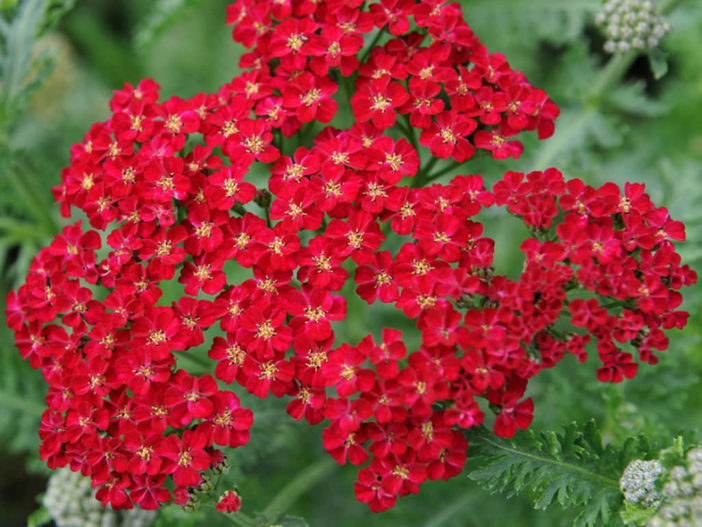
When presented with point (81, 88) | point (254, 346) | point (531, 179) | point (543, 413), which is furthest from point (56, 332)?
point (81, 88)

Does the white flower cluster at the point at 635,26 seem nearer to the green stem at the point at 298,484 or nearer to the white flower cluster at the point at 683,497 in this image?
the white flower cluster at the point at 683,497

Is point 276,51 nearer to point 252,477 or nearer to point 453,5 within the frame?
point 453,5

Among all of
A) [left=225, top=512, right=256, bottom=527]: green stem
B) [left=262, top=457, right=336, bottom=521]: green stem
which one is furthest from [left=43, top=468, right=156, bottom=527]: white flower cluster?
[left=225, top=512, right=256, bottom=527]: green stem

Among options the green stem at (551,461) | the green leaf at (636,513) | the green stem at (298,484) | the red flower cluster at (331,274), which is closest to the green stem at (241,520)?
the red flower cluster at (331,274)

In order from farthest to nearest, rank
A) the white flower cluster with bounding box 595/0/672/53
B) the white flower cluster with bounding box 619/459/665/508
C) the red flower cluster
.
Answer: the white flower cluster with bounding box 595/0/672/53 < the white flower cluster with bounding box 619/459/665/508 < the red flower cluster

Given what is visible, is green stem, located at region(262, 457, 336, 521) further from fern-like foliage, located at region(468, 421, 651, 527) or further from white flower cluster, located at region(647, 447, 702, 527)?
white flower cluster, located at region(647, 447, 702, 527)

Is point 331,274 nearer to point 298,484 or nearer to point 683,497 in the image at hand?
point 683,497
